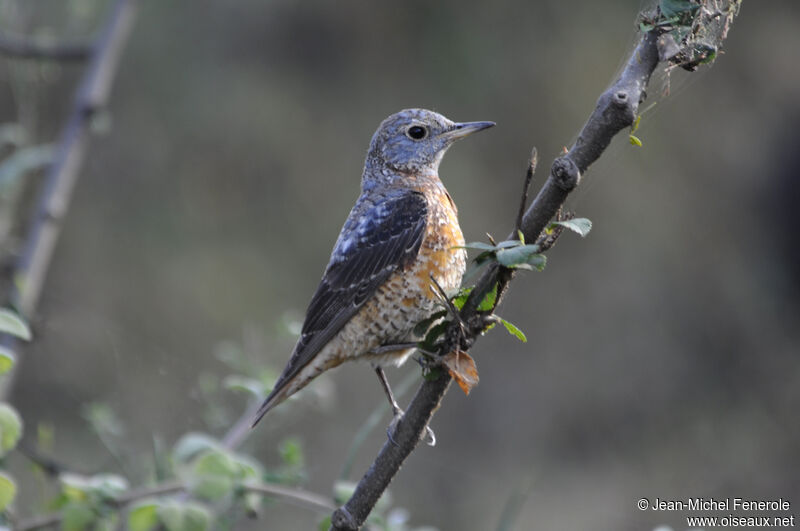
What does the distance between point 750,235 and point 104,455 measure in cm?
674

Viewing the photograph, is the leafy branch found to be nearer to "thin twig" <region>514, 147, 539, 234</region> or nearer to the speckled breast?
"thin twig" <region>514, 147, 539, 234</region>

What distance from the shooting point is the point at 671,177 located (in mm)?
8648

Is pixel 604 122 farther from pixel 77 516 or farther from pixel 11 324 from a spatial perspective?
pixel 77 516

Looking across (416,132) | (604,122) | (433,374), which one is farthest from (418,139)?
(604,122)

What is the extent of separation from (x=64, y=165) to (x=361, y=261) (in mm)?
1261

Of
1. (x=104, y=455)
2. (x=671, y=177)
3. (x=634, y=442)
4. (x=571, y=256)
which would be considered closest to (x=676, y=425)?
(x=634, y=442)

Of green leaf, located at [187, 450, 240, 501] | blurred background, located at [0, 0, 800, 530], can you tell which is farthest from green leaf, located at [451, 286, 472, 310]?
blurred background, located at [0, 0, 800, 530]

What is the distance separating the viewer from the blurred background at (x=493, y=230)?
781 centimetres

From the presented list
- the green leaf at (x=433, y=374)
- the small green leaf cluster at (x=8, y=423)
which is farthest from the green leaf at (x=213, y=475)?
the green leaf at (x=433, y=374)

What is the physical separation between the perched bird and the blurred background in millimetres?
4154

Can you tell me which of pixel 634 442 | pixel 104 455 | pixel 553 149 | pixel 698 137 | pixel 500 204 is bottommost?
pixel 104 455

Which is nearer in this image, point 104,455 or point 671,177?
point 104,455

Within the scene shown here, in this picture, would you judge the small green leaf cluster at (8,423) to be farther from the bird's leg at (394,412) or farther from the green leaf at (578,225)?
the green leaf at (578,225)

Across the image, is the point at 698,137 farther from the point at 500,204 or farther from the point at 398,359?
the point at 398,359
